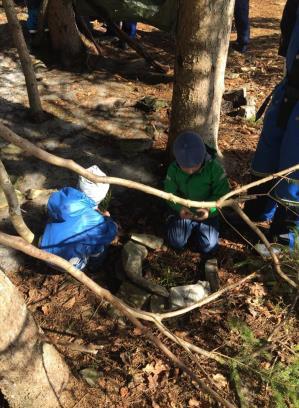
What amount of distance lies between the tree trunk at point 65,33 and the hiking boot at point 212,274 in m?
4.49

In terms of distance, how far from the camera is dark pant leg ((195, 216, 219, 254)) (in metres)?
3.66

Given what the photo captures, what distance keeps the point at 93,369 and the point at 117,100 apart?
4010 mm

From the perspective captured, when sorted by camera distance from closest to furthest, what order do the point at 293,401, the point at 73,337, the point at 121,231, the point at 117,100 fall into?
the point at 293,401, the point at 73,337, the point at 121,231, the point at 117,100

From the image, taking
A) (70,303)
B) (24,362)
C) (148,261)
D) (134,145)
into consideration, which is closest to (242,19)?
(134,145)

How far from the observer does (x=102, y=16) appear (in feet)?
20.3

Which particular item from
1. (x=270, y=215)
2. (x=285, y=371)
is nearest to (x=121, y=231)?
(x=270, y=215)

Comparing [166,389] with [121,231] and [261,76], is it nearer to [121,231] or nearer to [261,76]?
[121,231]

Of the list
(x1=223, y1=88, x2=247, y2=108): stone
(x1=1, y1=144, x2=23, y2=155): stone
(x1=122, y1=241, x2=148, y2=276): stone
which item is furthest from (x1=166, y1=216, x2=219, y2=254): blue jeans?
(x1=223, y1=88, x2=247, y2=108): stone

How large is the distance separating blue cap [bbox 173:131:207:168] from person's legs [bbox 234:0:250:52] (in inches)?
186

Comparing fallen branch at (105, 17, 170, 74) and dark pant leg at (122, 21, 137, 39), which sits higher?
dark pant leg at (122, 21, 137, 39)

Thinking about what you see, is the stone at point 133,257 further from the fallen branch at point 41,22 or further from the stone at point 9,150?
the fallen branch at point 41,22

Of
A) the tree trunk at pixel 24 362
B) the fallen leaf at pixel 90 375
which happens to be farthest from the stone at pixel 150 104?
the tree trunk at pixel 24 362

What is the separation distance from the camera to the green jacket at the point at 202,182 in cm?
354

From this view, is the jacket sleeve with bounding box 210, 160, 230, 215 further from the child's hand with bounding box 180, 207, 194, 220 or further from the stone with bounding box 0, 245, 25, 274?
the stone with bounding box 0, 245, 25, 274
